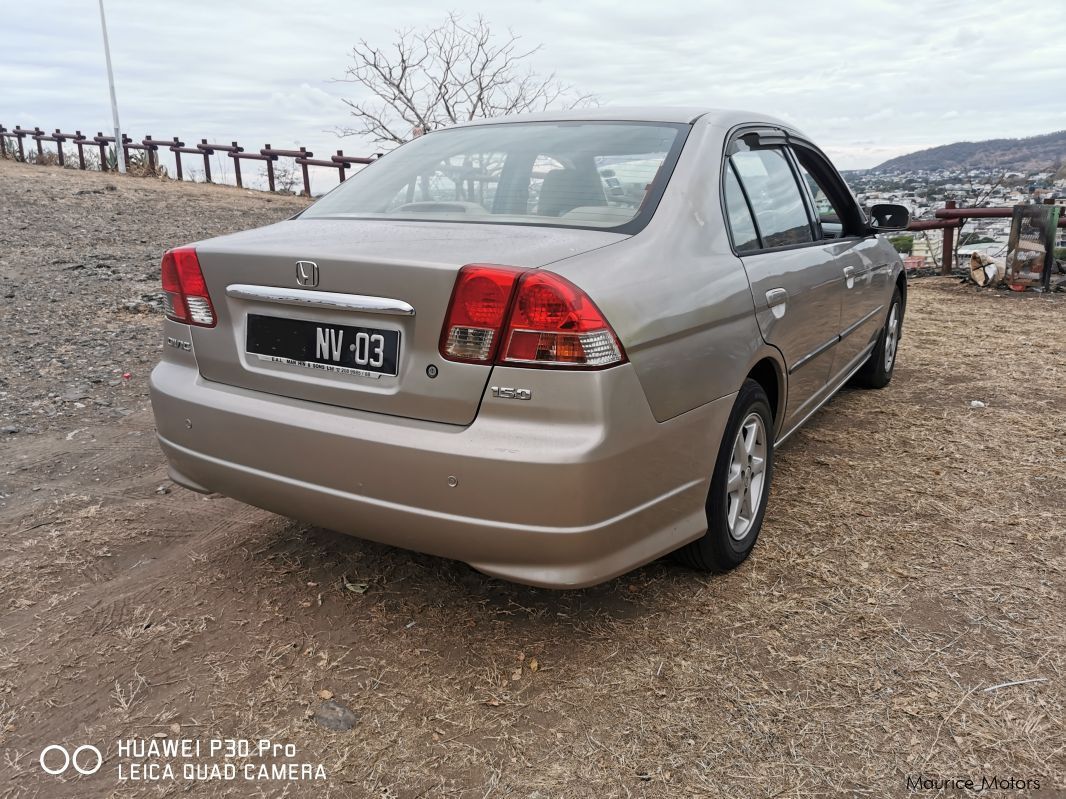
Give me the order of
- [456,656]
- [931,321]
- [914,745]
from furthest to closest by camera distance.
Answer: [931,321] → [456,656] → [914,745]

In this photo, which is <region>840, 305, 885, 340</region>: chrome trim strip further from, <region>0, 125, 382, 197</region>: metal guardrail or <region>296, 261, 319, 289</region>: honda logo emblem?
<region>0, 125, 382, 197</region>: metal guardrail

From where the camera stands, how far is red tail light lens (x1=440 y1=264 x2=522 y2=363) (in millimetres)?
2027

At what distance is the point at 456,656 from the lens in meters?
2.42

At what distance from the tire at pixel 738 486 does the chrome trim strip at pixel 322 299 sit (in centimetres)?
113

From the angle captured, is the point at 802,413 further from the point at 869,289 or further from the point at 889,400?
the point at 889,400

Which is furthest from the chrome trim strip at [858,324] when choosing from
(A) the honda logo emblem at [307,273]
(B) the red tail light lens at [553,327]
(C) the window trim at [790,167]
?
(A) the honda logo emblem at [307,273]

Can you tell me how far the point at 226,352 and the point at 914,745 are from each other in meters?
2.18

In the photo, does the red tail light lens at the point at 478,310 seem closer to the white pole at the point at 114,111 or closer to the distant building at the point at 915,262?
the distant building at the point at 915,262

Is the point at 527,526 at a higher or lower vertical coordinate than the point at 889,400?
higher

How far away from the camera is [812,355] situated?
3494 mm

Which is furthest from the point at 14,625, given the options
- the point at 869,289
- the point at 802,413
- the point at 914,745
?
the point at 869,289

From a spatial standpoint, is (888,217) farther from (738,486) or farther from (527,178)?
(527,178)

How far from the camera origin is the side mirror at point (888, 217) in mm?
4414
